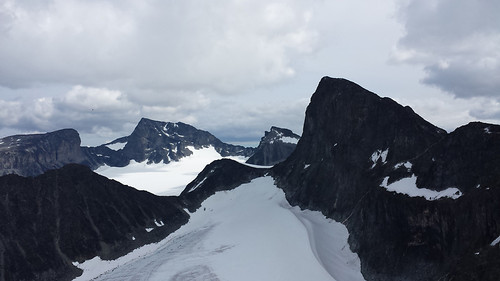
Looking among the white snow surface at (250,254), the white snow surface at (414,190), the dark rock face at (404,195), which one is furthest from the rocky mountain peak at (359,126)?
the white snow surface at (250,254)

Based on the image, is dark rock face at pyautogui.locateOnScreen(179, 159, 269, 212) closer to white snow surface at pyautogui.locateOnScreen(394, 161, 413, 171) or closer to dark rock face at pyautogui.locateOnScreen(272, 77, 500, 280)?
dark rock face at pyautogui.locateOnScreen(272, 77, 500, 280)

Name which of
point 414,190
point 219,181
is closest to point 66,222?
point 414,190

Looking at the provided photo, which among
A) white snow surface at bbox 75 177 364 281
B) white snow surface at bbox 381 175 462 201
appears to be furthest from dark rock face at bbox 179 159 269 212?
white snow surface at bbox 381 175 462 201

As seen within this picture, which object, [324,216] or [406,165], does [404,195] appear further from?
[324,216]

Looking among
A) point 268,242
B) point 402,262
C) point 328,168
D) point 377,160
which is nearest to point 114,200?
point 268,242

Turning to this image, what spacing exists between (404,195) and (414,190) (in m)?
2.05

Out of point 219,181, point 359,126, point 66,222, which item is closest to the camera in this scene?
point 66,222

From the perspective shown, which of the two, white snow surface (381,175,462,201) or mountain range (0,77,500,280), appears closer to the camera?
mountain range (0,77,500,280)

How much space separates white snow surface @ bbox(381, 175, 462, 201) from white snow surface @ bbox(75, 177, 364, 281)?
14.2m

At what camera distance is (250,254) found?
8088 centimetres

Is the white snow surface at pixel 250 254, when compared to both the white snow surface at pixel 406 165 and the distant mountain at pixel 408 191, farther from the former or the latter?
the white snow surface at pixel 406 165

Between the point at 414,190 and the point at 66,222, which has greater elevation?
the point at 414,190

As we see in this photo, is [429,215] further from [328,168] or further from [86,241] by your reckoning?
[86,241]

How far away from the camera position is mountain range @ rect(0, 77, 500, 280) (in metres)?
51.9
